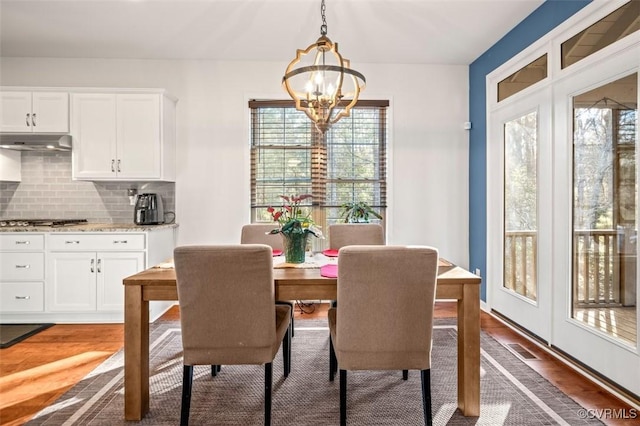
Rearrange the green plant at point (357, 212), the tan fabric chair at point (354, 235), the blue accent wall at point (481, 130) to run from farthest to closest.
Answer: the green plant at point (357, 212), the blue accent wall at point (481, 130), the tan fabric chair at point (354, 235)

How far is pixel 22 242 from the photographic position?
3.41 metres

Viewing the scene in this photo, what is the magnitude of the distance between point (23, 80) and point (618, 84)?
5.39m

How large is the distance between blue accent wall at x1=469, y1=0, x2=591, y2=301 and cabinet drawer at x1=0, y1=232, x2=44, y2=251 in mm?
4372

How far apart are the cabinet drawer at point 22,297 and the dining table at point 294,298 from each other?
2226 millimetres

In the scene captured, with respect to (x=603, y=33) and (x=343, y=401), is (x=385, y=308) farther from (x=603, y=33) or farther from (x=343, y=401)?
(x=603, y=33)

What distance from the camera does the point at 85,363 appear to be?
8.63 ft

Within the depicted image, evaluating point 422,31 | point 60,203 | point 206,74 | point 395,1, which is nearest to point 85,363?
point 60,203

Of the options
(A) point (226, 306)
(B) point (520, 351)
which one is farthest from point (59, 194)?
(B) point (520, 351)

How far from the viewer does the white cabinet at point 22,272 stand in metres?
3.41

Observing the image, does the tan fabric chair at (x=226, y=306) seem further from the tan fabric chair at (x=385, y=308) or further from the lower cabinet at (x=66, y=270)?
the lower cabinet at (x=66, y=270)

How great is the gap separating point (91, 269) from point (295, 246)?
7.63 feet

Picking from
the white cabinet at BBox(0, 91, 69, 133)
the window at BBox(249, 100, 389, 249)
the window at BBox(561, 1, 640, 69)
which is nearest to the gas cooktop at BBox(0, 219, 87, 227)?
the white cabinet at BBox(0, 91, 69, 133)

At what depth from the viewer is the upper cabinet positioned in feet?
12.0

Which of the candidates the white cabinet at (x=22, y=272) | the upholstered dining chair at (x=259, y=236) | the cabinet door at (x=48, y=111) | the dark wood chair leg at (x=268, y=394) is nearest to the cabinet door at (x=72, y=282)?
the white cabinet at (x=22, y=272)
